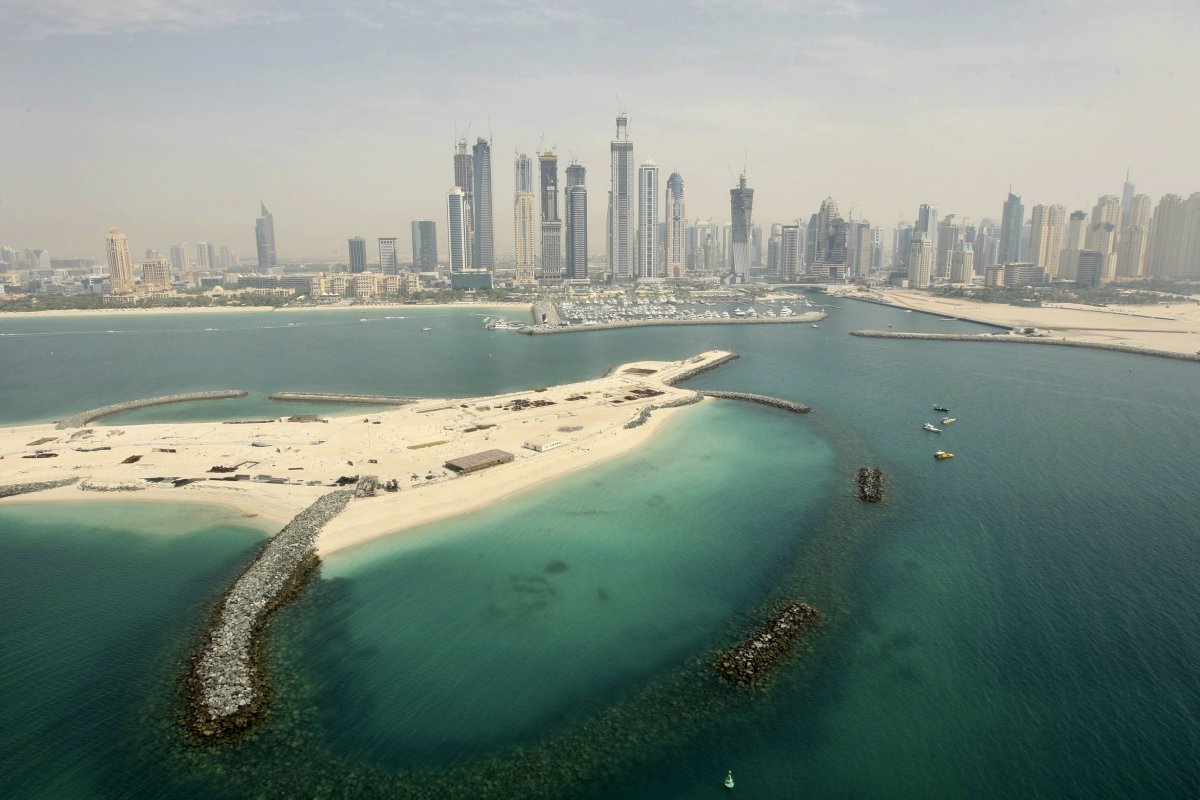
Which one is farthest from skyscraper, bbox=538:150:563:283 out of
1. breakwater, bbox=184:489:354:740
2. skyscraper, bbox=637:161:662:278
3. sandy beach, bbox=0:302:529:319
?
breakwater, bbox=184:489:354:740

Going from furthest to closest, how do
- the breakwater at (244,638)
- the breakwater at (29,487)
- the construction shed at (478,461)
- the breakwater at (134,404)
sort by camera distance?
the breakwater at (134,404), the construction shed at (478,461), the breakwater at (29,487), the breakwater at (244,638)

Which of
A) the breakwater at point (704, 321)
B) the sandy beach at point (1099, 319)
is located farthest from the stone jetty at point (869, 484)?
the breakwater at point (704, 321)

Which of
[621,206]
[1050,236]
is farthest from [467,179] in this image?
[1050,236]

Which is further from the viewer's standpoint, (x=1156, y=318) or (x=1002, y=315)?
(x=1002, y=315)

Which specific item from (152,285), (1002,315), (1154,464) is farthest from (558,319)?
(152,285)

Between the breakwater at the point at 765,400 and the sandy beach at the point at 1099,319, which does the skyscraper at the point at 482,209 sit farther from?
the breakwater at the point at 765,400

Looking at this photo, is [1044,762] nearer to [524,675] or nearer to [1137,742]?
[1137,742]

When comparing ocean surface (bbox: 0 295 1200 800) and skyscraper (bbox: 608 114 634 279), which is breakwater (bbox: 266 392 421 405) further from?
skyscraper (bbox: 608 114 634 279)
